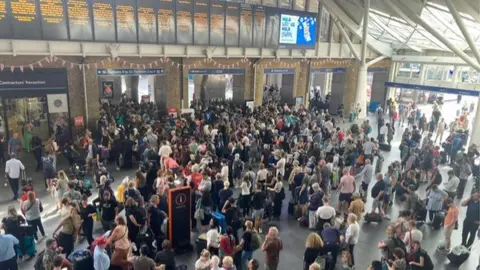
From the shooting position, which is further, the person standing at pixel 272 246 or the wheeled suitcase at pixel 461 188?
the wheeled suitcase at pixel 461 188

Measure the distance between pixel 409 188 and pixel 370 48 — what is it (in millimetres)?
18555

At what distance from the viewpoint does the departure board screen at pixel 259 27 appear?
18.2 m

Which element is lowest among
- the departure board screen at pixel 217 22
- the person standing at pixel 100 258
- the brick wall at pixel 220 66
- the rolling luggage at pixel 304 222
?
the rolling luggage at pixel 304 222

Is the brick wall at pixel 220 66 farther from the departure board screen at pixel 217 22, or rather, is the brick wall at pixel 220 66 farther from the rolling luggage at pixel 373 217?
the rolling luggage at pixel 373 217

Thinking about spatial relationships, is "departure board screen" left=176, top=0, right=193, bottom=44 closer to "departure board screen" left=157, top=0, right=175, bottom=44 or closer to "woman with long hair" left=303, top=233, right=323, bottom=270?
"departure board screen" left=157, top=0, right=175, bottom=44

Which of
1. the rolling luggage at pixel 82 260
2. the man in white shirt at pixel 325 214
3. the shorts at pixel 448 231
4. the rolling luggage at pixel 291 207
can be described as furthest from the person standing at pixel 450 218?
the rolling luggage at pixel 82 260

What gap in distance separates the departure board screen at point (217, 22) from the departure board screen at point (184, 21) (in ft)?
3.74

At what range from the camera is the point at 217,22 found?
1700 cm

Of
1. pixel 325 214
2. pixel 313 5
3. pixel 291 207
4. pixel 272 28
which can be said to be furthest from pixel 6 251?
pixel 313 5

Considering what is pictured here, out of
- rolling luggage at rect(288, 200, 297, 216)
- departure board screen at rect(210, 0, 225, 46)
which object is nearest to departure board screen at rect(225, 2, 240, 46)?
departure board screen at rect(210, 0, 225, 46)

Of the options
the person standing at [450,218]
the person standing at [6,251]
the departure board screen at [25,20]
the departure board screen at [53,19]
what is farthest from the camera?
the departure board screen at [53,19]

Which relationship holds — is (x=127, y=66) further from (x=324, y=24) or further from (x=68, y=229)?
(x=324, y=24)

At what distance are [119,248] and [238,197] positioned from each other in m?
4.12

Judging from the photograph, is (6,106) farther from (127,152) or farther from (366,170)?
(366,170)
